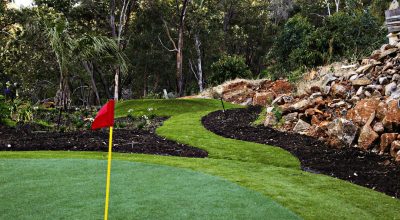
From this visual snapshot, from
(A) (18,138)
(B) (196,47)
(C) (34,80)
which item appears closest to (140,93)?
(B) (196,47)

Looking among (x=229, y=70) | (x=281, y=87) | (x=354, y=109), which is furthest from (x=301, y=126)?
(x=229, y=70)

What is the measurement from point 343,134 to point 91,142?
530 centimetres

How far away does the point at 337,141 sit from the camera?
8797 mm

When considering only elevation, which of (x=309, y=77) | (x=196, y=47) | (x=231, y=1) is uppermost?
(x=231, y=1)

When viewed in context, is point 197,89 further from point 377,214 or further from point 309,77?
point 377,214

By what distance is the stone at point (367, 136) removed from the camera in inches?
327

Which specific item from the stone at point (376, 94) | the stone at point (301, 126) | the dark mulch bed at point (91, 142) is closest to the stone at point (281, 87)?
the stone at point (301, 126)

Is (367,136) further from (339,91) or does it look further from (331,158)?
(339,91)

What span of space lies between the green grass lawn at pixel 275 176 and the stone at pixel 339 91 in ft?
10.7

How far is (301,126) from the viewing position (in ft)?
35.2

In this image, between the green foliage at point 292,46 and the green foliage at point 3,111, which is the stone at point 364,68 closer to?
the green foliage at point 3,111

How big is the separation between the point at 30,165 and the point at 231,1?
30606 millimetres

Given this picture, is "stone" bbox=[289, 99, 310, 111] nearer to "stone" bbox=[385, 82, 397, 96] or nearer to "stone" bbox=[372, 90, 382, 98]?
"stone" bbox=[372, 90, 382, 98]

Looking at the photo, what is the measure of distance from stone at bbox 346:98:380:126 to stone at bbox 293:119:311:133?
1.18m
